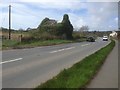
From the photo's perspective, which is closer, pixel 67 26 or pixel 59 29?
pixel 59 29

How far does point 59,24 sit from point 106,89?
7372 cm

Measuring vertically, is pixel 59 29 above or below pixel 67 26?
below

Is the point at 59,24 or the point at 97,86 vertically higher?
the point at 59,24

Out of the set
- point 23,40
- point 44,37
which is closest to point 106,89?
point 23,40

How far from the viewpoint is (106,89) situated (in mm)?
9406

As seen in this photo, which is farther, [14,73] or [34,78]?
[14,73]

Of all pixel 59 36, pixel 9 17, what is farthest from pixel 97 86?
pixel 59 36

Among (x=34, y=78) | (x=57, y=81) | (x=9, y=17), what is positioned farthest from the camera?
(x=9, y=17)

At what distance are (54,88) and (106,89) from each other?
1.59 metres

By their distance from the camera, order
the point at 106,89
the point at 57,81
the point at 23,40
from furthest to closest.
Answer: the point at 23,40 < the point at 57,81 < the point at 106,89

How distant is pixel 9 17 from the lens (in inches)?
2256

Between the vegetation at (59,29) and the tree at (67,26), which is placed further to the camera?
the tree at (67,26)

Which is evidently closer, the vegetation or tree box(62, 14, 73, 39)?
the vegetation

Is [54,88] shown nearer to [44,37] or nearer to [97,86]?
[97,86]
